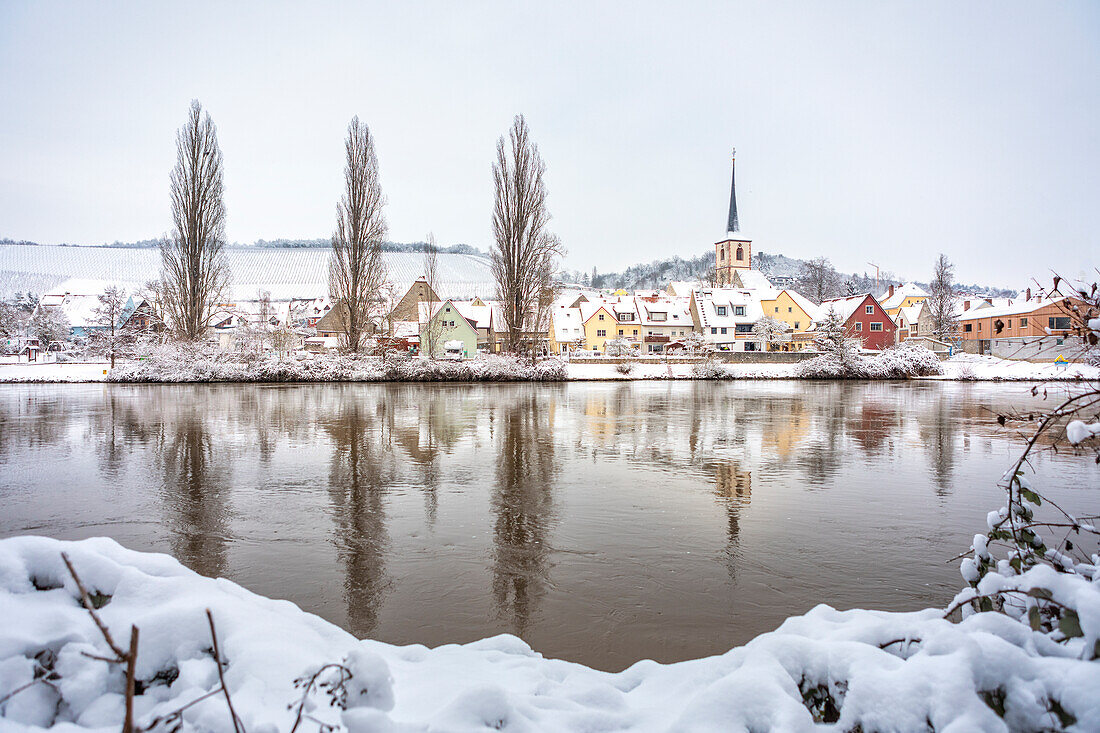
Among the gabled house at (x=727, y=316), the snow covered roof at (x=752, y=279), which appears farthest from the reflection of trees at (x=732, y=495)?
the snow covered roof at (x=752, y=279)

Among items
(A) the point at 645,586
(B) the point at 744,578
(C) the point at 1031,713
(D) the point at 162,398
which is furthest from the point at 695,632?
(D) the point at 162,398

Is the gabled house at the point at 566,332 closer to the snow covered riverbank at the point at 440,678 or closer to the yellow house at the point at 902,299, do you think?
the yellow house at the point at 902,299

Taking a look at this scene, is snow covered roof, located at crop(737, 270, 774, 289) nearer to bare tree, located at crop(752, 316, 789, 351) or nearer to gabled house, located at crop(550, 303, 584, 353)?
bare tree, located at crop(752, 316, 789, 351)

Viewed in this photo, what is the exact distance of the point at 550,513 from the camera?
25.0 feet

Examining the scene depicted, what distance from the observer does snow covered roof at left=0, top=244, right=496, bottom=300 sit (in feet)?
360

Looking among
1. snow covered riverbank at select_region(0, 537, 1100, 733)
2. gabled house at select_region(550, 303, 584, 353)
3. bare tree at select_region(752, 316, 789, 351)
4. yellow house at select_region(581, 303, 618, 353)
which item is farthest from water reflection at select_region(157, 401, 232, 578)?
bare tree at select_region(752, 316, 789, 351)

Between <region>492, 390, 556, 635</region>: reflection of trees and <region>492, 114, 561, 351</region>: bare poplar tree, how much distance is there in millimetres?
24567

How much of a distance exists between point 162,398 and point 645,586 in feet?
88.5

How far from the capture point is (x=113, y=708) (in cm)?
189

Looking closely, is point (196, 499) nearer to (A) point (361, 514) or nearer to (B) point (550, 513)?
(A) point (361, 514)

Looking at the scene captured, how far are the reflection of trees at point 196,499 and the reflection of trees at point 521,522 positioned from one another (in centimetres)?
265

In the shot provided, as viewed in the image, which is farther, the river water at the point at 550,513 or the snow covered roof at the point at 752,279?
the snow covered roof at the point at 752,279

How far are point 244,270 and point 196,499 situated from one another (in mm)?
136004

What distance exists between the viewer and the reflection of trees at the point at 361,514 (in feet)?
16.5
